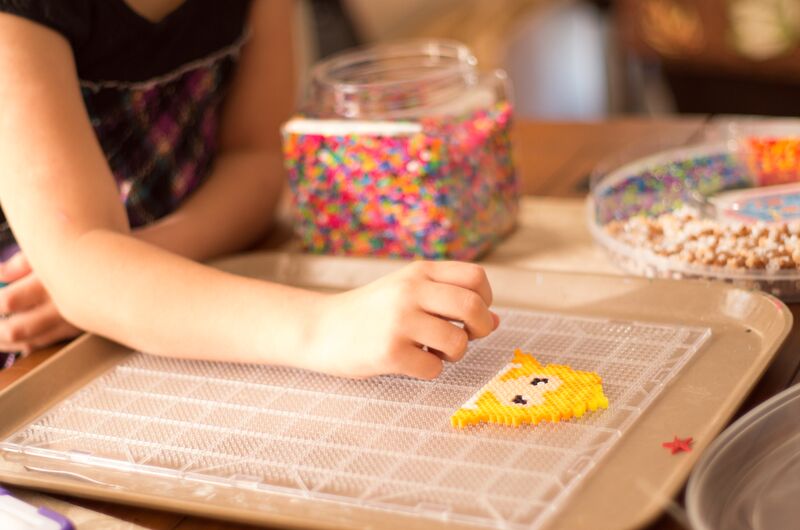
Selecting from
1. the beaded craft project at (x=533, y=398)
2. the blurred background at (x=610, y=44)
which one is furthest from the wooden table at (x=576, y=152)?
the blurred background at (x=610, y=44)

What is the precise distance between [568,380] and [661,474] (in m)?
0.12

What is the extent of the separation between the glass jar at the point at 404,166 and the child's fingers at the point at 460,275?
0.68ft

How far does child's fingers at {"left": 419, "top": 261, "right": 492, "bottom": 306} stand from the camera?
663 millimetres

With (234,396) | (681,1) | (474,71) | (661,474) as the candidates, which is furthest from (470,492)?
(681,1)

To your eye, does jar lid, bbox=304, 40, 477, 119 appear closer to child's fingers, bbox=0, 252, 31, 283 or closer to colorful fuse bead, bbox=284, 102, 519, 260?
colorful fuse bead, bbox=284, 102, 519, 260

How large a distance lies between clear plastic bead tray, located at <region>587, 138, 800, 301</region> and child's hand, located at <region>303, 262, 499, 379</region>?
199 millimetres

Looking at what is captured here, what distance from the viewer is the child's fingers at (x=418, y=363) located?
650 mm

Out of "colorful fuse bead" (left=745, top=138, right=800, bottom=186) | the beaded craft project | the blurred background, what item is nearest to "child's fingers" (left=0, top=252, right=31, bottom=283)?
the beaded craft project

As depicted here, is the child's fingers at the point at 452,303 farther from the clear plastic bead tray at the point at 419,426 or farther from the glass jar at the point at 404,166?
the glass jar at the point at 404,166

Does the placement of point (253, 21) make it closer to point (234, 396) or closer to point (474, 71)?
point (474, 71)


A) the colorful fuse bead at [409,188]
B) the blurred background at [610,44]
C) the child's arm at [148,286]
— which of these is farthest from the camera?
the blurred background at [610,44]

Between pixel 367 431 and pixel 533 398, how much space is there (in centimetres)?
10

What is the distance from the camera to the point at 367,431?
0.63 m

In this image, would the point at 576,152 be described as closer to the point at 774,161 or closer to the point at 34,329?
the point at 774,161
